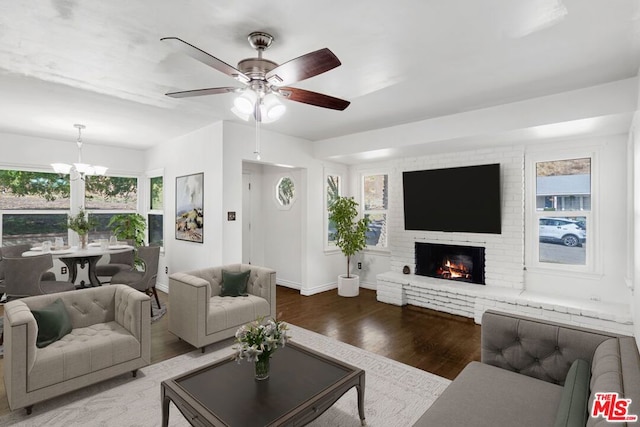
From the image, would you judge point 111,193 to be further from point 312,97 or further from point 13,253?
point 312,97

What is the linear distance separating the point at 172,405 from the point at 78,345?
2.84ft

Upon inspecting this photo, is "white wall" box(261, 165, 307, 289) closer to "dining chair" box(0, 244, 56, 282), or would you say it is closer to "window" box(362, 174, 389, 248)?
"window" box(362, 174, 389, 248)

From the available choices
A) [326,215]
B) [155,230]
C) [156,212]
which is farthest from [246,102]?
[155,230]

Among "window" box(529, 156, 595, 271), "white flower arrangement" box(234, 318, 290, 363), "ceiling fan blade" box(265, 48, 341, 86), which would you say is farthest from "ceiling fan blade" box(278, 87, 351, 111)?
"window" box(529, 156, 595, 271)

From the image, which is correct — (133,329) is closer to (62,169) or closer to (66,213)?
(62,169)

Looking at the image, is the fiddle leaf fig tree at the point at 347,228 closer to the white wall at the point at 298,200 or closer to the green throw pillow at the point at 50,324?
the white wall at the point at 298,200

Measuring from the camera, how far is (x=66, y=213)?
5738 millimetres

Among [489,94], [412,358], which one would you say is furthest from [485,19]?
→ [412,358]

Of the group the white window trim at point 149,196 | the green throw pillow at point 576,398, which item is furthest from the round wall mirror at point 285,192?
the green throw pillow at point 576,398

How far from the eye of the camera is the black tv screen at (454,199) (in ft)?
14.7

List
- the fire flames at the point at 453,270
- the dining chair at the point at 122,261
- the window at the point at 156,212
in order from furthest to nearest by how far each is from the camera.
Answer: the window at the point at 156,212 < the dining chair at the point at 122,261 < the fire flames at the point at 453,270

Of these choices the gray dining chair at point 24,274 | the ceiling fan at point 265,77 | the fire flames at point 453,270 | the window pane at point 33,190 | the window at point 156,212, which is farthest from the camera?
the window at point 156,212

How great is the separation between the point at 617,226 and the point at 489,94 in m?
2.19

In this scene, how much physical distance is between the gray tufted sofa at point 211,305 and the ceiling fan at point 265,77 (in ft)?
6.10
